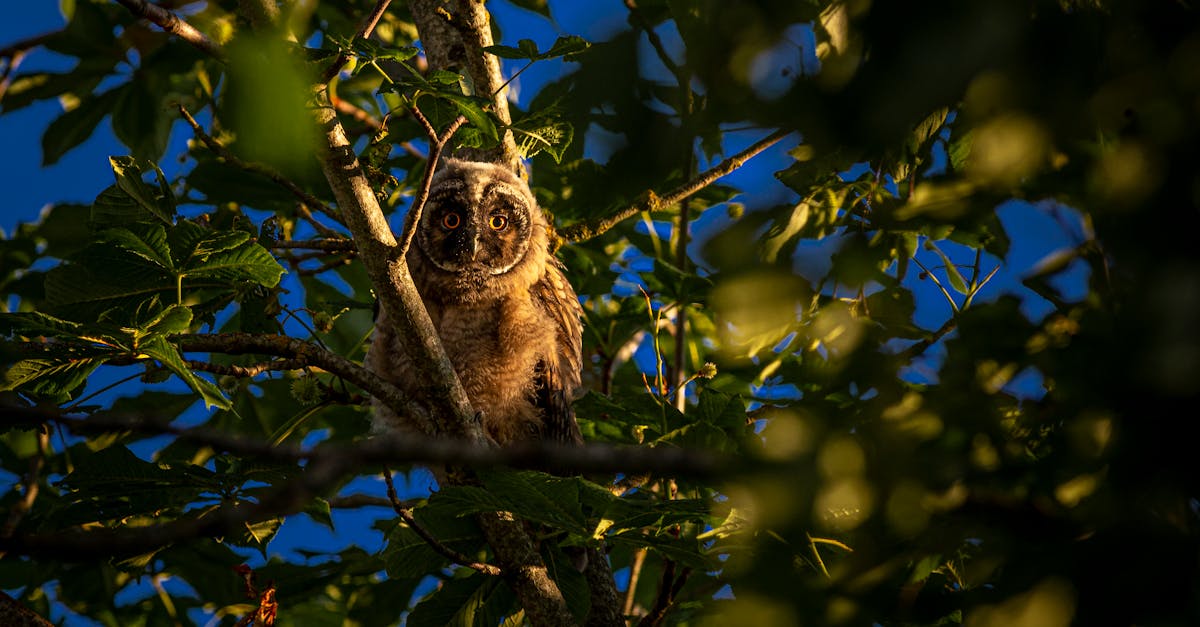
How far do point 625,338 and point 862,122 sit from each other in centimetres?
252

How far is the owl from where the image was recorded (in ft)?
10.4

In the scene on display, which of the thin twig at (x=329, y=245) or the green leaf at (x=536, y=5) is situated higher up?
the green leaf at (x=536, y=5)

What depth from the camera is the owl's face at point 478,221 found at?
333cm

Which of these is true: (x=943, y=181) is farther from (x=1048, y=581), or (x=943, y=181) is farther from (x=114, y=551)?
(x=114, y=551)

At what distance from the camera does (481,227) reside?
338 centimetres

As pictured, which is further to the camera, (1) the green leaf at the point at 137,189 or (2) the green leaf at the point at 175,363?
(1) the green leaf at the point at 137,189

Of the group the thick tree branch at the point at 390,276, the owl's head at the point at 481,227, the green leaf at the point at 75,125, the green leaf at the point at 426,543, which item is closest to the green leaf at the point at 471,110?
the thick tree branch at the point at 390,276

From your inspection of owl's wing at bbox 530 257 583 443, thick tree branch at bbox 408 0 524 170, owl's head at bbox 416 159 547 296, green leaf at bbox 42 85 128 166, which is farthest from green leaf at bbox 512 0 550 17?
green leaf at bbox 42 85 128 166

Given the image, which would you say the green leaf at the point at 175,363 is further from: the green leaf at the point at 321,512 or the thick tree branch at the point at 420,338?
the green leaf at the point at 321,512

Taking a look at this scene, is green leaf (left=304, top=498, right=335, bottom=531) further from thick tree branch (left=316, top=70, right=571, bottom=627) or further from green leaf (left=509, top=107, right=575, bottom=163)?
green leaf (left=509, top=107, right=575, bottom=163)

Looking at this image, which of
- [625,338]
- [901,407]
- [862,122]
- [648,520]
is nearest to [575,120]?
[862,122]

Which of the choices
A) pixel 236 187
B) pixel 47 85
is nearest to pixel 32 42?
pixel 47 85

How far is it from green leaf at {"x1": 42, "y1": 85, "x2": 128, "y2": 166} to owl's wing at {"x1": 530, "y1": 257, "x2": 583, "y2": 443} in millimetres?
1674

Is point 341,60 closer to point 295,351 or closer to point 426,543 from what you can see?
point 295,351
